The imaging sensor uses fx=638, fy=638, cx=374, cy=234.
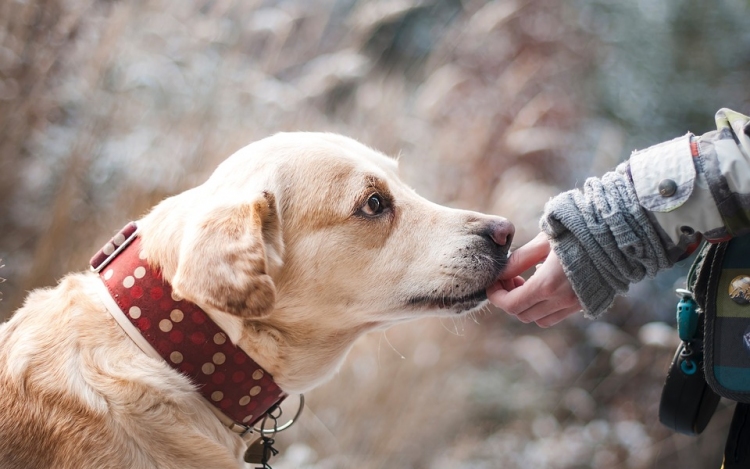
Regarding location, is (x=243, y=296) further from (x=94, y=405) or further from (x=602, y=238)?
(x=602, y=238)

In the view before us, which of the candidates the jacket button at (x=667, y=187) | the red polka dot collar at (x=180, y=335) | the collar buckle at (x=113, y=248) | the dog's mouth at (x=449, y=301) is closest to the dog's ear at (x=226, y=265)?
the red polka dot collar at (x=180, y=335)

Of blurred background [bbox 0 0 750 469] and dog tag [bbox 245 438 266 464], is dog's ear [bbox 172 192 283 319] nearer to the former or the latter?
dog tag [bbox 245 438 266 464]

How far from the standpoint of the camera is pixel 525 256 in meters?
1.95

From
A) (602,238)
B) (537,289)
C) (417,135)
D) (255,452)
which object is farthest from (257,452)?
(417,135)

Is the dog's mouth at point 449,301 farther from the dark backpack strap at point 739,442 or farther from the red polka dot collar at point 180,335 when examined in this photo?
the dark backpack strap at point 739,442

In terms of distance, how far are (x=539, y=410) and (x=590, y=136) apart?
1852 mm

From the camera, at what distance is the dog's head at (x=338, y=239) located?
185 centimetres

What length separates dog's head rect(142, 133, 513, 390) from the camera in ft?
6.06

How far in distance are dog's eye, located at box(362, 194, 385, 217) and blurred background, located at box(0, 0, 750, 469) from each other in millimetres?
1234

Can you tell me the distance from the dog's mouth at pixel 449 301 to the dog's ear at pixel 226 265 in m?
0.49

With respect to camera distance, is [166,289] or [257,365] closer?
[166,289]

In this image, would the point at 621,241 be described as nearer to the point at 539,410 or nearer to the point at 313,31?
the point at 539,410

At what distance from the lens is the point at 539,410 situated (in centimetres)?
364

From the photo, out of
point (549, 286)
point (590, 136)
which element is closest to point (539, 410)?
point (590, 136)
